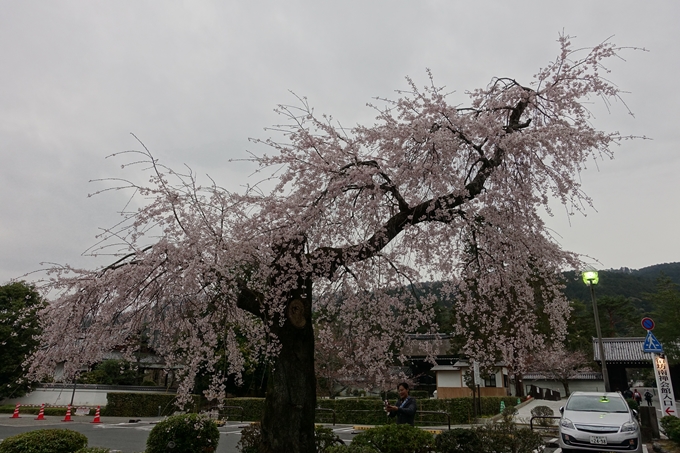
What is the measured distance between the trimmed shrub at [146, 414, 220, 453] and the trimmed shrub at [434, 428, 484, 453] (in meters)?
3.83

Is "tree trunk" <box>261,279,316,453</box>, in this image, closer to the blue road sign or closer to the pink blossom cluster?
the pink blossom cluster

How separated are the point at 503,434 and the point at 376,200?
425 cm

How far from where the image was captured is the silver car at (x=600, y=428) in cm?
841

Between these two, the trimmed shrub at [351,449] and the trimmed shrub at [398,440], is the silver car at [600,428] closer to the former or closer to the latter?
the trimmed shrub at [398,440]

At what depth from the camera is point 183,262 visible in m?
5.62

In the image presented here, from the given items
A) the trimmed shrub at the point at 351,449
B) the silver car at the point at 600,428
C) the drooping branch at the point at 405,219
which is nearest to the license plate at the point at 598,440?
the silver car at the point at 600,428

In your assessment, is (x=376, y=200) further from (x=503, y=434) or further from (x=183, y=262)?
(x=503, y=434)

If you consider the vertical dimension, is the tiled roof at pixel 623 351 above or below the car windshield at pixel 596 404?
above

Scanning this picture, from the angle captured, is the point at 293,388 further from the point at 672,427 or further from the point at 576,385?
the point at 576,385

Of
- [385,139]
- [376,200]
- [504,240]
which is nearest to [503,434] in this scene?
[504,240]

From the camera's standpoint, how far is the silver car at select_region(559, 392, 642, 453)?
8414 millimetres

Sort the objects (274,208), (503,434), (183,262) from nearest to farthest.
Answer: 1. (183,262)
2. (274,208)
3. (503,434)

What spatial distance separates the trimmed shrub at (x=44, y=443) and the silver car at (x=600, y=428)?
9334 mm

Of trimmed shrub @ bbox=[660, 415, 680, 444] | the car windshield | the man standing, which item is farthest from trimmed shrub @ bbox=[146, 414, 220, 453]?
trimmed shrub @ bbox=[660, 415, 680, 444]
